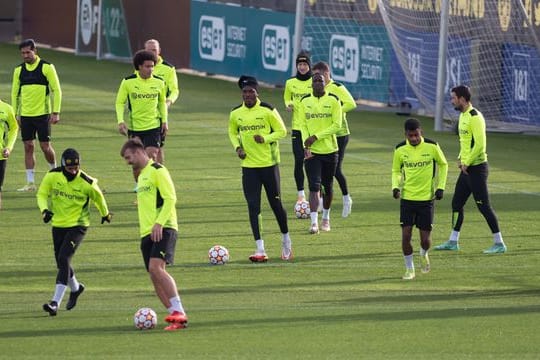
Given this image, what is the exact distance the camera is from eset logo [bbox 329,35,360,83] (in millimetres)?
35969

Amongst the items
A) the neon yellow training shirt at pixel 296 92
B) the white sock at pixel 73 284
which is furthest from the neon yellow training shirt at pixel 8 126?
the white sock at pixel 73 284

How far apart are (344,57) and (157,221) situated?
22592 mm

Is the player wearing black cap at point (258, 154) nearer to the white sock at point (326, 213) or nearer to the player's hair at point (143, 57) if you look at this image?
the white sock at point (326, 213)

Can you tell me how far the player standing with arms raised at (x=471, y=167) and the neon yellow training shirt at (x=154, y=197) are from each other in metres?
5.54

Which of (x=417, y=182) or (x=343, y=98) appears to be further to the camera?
(x=343, y=98)

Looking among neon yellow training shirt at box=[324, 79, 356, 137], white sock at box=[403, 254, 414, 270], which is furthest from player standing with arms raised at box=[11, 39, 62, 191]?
white sock at box=[403, 254, 414, 270]

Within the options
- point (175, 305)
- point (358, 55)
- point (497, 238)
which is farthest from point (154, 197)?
point (358, 55)

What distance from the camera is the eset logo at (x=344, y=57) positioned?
36.0m

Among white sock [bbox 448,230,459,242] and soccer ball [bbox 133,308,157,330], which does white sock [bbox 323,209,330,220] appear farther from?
soccer ball [bbox 133,308,157,330]

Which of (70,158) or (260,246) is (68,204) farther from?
(260,246)

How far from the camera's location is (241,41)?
40.7 metres

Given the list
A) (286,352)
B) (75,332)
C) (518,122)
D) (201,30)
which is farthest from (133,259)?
(201,30)

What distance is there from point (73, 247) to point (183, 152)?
43.7ft

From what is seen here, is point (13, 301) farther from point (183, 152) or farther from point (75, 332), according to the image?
point (183, 152)
